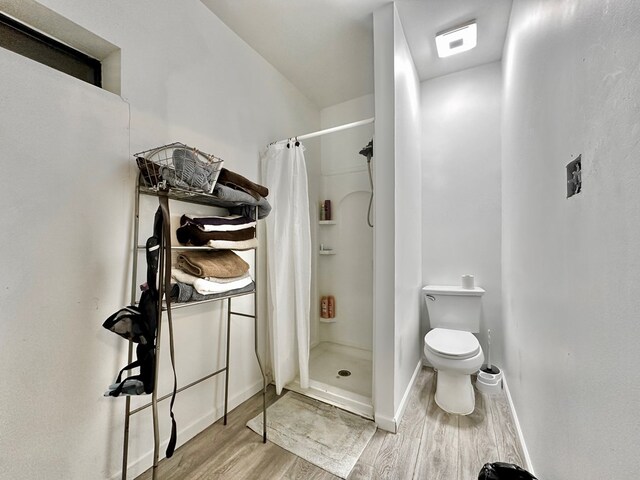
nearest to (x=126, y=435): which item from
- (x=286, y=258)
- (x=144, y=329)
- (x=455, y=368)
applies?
(x=144, y=329)

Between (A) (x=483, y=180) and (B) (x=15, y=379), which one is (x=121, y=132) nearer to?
(B) (x=15, y=379)

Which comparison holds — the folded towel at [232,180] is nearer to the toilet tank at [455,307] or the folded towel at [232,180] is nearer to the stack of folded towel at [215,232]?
the stack of folded towel at [215,232]

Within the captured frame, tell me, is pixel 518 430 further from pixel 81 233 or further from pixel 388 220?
pixel 81 233

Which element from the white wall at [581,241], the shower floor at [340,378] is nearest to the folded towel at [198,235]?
the shower floor at [340,378]

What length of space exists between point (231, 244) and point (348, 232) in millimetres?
1638

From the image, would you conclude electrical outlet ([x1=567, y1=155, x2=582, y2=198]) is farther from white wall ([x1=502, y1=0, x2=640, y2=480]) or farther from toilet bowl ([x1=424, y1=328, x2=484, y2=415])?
toilet bowl ([x1=424, y1=328, x2=484, y2=415])

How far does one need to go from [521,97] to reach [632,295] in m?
1.51

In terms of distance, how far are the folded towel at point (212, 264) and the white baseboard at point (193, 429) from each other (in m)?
0.97

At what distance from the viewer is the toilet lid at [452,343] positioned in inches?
69.9

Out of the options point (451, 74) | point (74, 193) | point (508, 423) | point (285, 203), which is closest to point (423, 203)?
point (451, 74)

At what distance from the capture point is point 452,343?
192cm

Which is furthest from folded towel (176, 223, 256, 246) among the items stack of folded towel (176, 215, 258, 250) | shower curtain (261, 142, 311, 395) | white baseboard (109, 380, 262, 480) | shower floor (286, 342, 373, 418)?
shower floor (286, 342, 373, 418)

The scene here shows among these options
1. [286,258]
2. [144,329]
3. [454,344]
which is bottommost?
[454,344]

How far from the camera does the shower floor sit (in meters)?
1.92
